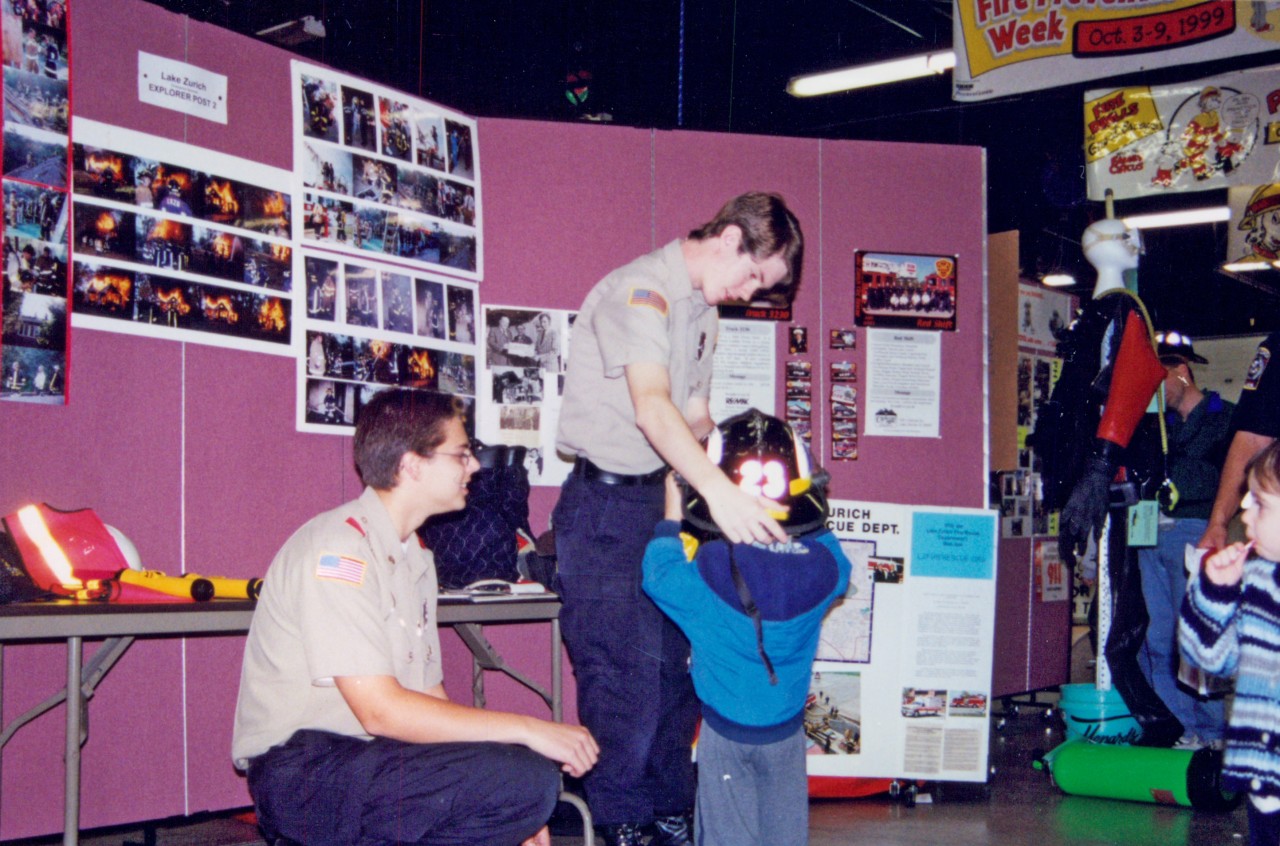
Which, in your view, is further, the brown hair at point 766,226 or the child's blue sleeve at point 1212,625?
the brown hair at point 766,226

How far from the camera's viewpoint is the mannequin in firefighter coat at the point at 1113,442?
4.48 m

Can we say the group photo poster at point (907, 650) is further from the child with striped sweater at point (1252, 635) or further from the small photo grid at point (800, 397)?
the child with striped sweater at point (1252, 635)

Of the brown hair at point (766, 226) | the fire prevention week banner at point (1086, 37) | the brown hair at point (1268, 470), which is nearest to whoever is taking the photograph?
the brown hair at point (1268, 470)

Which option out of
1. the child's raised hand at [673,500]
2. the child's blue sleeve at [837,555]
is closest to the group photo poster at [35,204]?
the child's raised hand at [673,500]

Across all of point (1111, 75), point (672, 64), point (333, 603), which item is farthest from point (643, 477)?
point (672, 64)

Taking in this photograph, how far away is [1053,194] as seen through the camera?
24.9 feet

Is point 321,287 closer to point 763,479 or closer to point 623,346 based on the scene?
point 623,346

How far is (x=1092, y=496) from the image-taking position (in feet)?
14.6

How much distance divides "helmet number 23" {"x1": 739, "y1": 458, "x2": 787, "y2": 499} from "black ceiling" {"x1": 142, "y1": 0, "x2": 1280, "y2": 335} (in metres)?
3.12

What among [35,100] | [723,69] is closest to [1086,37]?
[35,100]

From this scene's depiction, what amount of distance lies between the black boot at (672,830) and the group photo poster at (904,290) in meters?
2.38

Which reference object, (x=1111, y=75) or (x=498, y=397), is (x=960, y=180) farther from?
(x=498, y=397)

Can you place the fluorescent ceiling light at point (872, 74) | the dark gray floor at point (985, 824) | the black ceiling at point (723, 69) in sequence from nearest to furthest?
the dark gray floor at point (985, 824) → the black ceiling at point (723, 69) → the fluorescent ceiling light at point (872, 74)

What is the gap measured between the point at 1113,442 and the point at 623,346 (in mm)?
2626
